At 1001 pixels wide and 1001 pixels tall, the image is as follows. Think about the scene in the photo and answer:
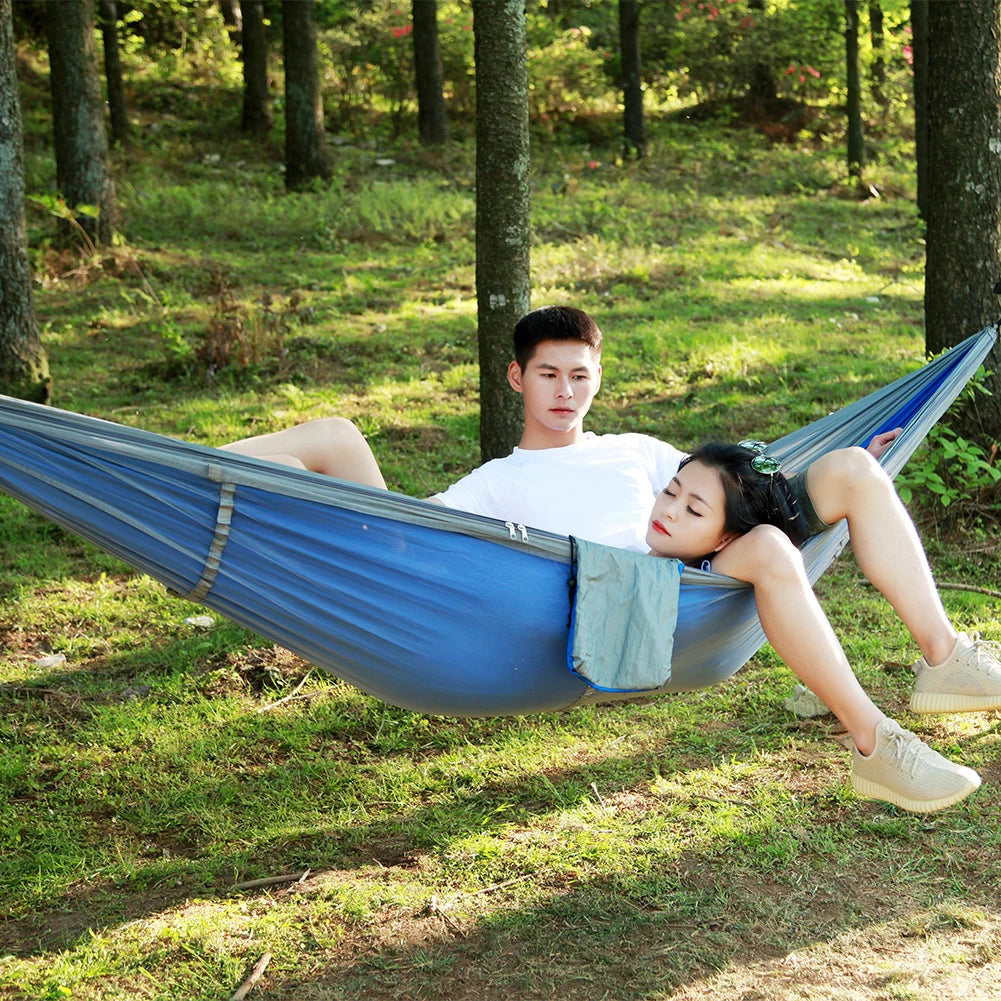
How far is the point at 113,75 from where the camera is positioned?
34.0ft

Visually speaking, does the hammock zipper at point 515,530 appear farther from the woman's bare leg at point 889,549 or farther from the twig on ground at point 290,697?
the twig on ground at point 290,697

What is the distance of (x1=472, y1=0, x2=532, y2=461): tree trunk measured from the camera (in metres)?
3.41

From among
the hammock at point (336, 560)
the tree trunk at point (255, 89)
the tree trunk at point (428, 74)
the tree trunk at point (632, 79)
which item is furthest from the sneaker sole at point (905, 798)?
the tree trunk at point (255, 89)

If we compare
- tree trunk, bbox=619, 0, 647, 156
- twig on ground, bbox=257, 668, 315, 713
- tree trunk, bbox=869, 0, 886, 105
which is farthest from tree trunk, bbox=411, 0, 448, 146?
twig on ground, bbox=257, 668, 315, 713

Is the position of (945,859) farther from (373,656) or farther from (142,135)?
(142,135)

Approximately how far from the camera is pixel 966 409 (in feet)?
12.5

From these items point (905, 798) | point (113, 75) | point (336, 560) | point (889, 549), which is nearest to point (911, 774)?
point (905, 798)

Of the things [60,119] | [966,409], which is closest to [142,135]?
[60,119]

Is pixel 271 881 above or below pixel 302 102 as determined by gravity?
below

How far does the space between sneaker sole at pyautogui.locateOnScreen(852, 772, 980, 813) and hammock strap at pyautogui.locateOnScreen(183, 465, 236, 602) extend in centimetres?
120

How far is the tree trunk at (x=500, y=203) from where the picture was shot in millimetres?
3408

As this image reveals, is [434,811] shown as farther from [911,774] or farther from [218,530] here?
[911,774]

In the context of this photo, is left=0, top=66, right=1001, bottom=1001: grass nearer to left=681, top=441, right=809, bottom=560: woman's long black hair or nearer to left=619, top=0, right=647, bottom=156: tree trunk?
left=681, top=441, right=809, bottom=560: woman's long black hair

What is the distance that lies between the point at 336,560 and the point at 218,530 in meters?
0.21
